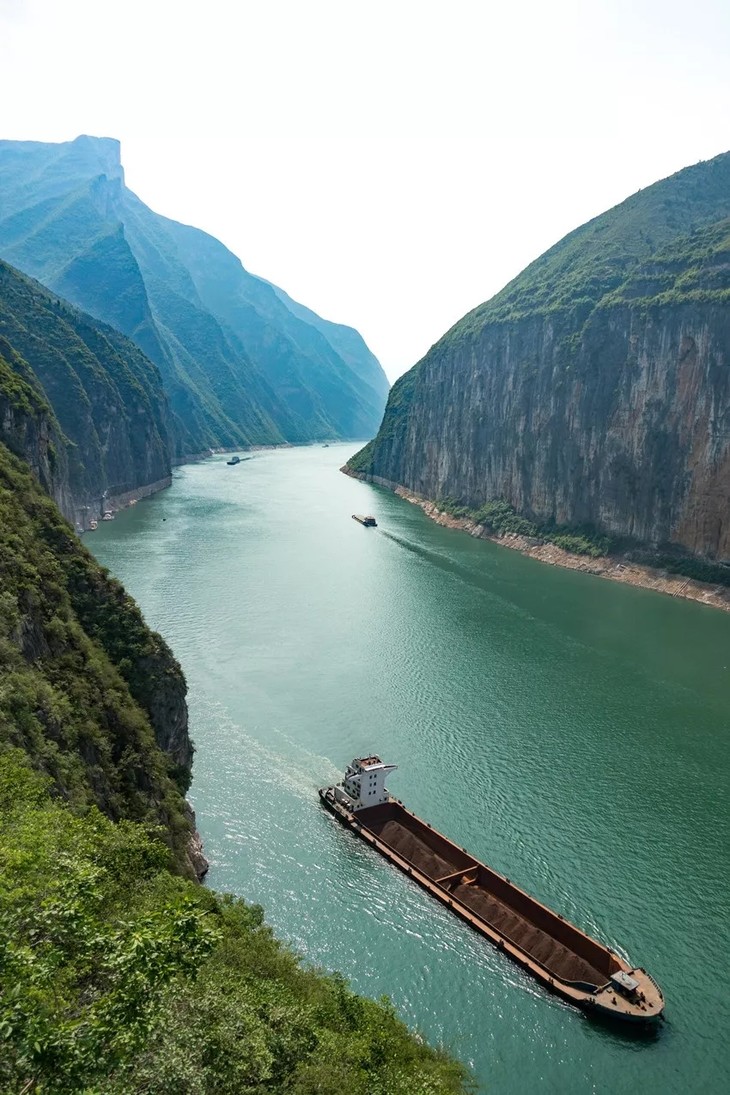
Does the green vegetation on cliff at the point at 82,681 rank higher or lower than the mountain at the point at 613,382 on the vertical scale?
lower

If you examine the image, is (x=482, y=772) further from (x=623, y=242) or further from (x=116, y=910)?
(x=623, y=242)

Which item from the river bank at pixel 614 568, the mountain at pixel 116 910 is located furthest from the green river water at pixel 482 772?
the mountain at pixel 116 910

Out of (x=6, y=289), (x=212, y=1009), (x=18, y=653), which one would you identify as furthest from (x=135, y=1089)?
(x=6, y=289)

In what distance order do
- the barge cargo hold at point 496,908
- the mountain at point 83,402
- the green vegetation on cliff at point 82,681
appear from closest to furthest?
the green vegetation on cliff at point 82,681 → the barge cargo hold at point 496,908 → the mountain at point 83,402

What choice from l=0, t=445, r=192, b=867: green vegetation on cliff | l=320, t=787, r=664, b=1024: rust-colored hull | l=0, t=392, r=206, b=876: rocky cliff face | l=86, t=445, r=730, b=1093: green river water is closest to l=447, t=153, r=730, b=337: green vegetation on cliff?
l=86, t=445, r=730, b=1093: green river water

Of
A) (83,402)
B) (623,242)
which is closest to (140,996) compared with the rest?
(83,402)

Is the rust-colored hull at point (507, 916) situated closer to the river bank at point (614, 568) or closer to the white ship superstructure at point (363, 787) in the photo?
the white ship superstructure at point (363, 787)
